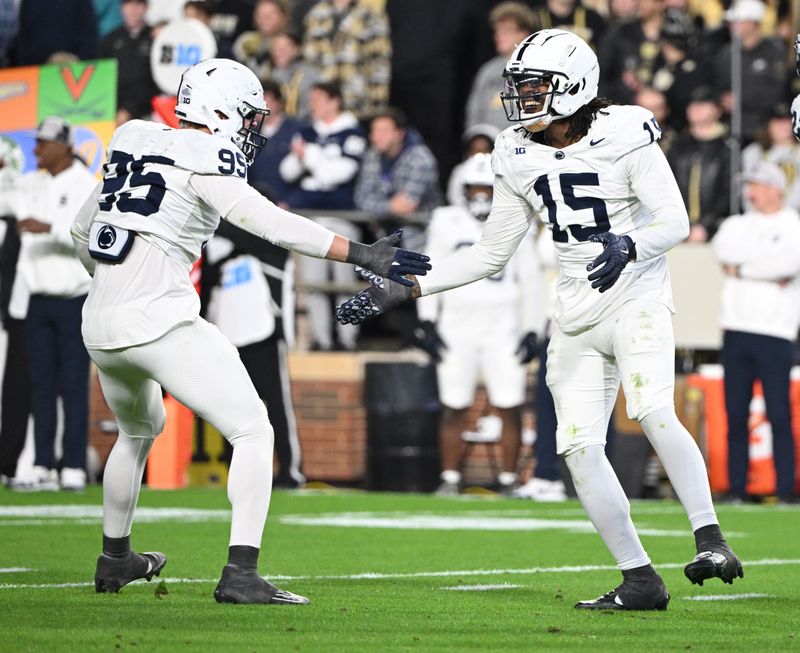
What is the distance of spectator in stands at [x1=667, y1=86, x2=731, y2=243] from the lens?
44.9 ft

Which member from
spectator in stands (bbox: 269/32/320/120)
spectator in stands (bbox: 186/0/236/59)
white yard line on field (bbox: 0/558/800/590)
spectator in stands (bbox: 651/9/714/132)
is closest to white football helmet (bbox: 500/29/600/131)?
white yard line on field (bbox: 0/558/800/590)

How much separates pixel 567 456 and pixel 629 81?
865cm

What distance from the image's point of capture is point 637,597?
6082 mm

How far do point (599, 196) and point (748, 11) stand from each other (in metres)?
8.58

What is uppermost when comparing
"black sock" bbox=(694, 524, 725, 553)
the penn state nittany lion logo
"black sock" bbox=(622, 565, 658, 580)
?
the penn state nittany lion logo

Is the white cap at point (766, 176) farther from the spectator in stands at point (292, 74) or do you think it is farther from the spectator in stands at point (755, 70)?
the spectator in stands at point (292, 74)

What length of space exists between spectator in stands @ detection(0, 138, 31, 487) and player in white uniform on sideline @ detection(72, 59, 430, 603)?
6.29 meters

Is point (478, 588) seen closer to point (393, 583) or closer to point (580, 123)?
point (393, 583)

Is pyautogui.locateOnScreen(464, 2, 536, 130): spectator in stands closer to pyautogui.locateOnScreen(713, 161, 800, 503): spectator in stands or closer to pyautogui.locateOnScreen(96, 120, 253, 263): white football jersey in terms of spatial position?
pyautogui.locateOnScreen(713, 161, 800, 503): spectator in stands

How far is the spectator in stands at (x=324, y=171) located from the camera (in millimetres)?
14406

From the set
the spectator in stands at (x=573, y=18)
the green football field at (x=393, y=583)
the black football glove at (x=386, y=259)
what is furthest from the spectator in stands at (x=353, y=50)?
the black football glove at (x=386, y=259)

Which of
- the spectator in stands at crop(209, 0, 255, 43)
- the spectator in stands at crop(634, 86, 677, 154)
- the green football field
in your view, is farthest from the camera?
the spectator in stands at crop(209, 0, 255, 43)

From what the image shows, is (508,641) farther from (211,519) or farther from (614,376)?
(211,519)

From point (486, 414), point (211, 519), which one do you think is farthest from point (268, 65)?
point (211, 519)
